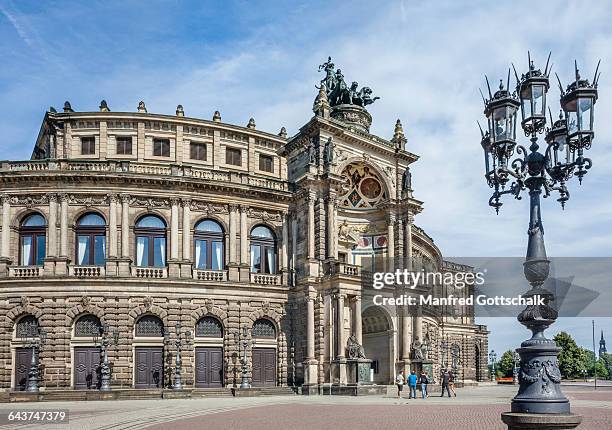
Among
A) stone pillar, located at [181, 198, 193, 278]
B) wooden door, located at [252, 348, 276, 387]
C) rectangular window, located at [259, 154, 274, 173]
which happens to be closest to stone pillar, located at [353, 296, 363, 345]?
wooden door, located at [252, 348, 276, 387]

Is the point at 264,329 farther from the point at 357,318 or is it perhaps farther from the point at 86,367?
the point at 86,367

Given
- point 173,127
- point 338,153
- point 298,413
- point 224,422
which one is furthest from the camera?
point 173,127

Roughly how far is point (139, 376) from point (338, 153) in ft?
68.6

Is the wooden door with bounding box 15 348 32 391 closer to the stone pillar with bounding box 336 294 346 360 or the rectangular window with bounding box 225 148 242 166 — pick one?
the stone pillar with bounding box 336 294 346 360

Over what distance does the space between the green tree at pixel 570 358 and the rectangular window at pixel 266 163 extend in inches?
3072

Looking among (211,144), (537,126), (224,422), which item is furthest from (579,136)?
(211,144)

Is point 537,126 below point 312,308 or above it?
above

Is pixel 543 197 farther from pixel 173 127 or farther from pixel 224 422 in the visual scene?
pixel 173 127

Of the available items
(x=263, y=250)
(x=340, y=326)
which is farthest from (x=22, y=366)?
(x=340, y=326)

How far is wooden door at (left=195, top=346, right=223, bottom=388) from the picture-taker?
45344mm

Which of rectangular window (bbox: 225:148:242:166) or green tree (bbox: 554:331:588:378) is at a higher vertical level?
rectangular window (bbox: 225:148:242:166)

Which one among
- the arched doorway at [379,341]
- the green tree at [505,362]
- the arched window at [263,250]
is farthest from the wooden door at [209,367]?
the green tree at [505,362]

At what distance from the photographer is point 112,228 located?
44906 mm

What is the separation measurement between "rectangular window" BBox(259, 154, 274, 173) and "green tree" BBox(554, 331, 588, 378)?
78.0 m
